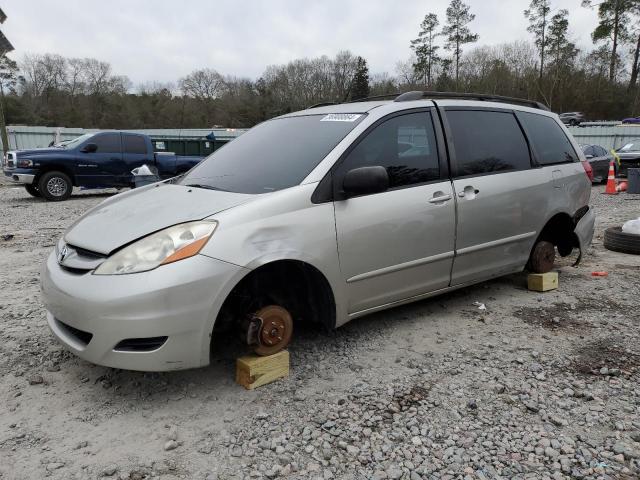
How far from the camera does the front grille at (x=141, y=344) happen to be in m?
2.49

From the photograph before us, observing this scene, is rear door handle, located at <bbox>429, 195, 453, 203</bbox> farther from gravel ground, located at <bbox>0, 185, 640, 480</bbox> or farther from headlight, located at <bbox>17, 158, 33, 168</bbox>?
headlight, located at <bbox>17, 158, 33, 168</bbox>

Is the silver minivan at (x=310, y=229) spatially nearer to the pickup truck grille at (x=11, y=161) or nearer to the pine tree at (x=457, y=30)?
the pickup truck grille at (x=11, y=161)

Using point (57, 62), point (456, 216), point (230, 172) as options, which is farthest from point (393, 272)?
point (57, 62)

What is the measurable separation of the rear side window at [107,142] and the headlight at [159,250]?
11351mm

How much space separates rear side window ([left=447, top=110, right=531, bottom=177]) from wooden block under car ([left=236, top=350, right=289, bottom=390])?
2000 millimetres

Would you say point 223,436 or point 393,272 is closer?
point 223,436

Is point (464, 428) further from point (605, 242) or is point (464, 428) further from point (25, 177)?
point (25, 177)

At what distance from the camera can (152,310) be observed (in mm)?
2424

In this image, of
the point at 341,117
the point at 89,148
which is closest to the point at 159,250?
the point at 341,117

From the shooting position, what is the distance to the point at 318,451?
2.31m

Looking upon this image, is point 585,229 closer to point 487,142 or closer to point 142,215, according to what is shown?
point 487,142

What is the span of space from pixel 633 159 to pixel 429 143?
1587 centimetres

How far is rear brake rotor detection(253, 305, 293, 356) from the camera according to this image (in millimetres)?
2842

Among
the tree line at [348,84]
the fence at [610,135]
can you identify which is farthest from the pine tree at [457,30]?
the fence at [610,135]
